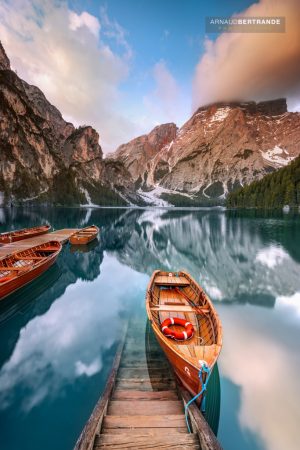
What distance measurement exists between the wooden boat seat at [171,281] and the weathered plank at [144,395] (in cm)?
730

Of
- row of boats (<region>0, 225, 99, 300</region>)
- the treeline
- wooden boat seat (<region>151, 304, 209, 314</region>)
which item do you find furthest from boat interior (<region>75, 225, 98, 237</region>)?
the treeline

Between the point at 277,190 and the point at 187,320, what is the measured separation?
116997 millimetres

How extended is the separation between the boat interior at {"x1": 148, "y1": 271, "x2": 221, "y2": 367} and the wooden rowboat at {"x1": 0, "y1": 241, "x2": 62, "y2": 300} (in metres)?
10.2

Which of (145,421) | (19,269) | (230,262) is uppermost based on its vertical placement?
(19,269)

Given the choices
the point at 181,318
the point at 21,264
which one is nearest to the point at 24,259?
the point at 21,264

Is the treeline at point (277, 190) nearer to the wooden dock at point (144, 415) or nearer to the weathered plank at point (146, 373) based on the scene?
the weathered plank at point (146, 373)

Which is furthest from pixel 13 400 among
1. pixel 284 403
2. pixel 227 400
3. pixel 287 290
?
pixel 287 290

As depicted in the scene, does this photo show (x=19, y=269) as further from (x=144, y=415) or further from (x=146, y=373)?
(x=144, y=415)

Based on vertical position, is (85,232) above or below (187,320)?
below

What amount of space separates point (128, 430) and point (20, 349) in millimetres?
8475

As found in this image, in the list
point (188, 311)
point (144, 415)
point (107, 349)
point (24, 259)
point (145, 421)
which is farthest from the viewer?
point (24, 259)

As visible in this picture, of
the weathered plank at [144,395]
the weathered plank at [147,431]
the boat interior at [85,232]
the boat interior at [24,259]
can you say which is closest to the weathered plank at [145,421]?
the weathered plank at [147,431]

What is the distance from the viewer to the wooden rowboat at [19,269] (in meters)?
16.1

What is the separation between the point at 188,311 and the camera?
11.0 meters
